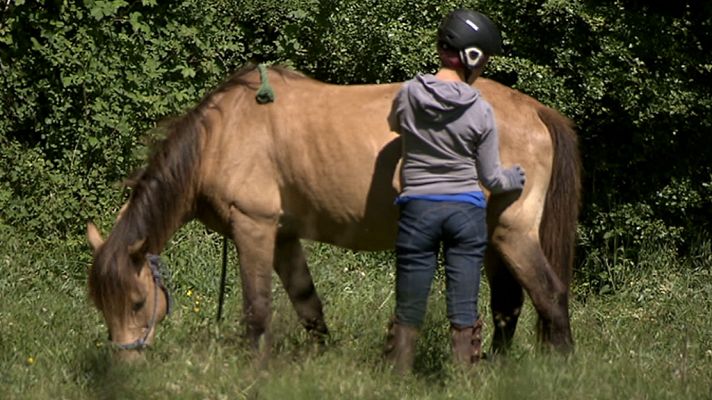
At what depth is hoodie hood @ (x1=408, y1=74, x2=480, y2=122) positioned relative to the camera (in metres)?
5.93

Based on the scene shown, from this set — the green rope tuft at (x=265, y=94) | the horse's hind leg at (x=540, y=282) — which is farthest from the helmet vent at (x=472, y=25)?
the green rope tuft at (x=265, y=94)

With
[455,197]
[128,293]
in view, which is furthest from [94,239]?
[455,197]

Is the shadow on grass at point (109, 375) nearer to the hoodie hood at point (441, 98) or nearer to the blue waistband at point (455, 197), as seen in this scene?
the blue waistband at point (455, 197)

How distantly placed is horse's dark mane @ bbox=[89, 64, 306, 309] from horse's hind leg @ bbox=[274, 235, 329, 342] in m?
0.63

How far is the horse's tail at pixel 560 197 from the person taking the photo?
684 centimetres

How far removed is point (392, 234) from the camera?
6863 mm

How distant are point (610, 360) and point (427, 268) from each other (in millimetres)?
1306

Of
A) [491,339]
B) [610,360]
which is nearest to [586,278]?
[491,339]

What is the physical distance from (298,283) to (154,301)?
91cm

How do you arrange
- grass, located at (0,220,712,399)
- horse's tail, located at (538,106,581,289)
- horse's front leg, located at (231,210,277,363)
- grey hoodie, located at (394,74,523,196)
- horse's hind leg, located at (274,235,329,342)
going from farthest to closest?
horse's hind leg, located at (274,235,329,342), horse's tail, located at (538,106,581,289), horse's front leg, located at (231,210,277,363), grey hoodie, located at (394,74,523,196), grass, located at (0,220,712,399)

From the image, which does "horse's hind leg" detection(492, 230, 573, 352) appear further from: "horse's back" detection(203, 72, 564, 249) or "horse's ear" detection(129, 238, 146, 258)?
"horse's ear" detection(129, 238, 146, 258)

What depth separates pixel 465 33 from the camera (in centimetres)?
604

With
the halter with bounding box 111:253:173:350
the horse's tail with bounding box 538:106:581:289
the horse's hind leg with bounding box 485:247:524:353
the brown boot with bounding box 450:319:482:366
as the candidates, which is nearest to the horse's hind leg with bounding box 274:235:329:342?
the halter with bounding box 111:253:173:350

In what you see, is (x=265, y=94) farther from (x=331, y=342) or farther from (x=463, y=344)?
(x=463, y=344)
